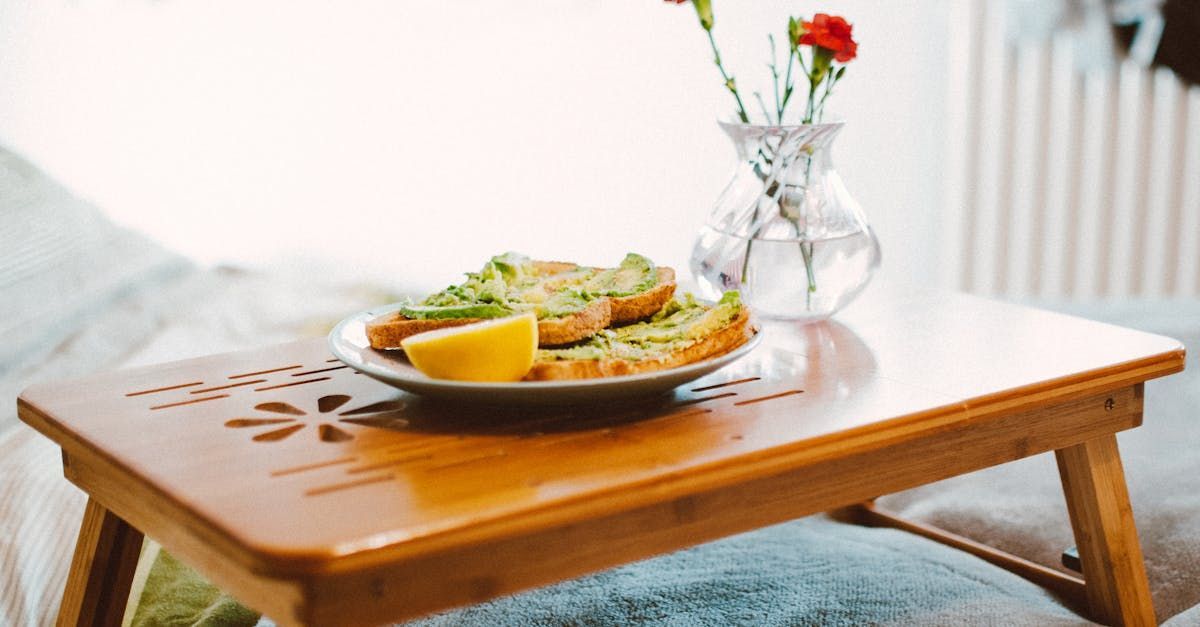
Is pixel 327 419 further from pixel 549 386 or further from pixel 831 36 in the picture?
pixel 831 36

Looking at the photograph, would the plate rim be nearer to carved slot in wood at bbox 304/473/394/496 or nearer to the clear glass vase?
carved slot in wood at bbox 304/473/394/496

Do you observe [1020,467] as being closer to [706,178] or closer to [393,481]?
[393,481]

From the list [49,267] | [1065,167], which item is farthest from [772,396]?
[1065,167]

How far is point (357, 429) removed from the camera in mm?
879

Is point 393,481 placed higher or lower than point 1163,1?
lower

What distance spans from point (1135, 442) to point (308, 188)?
1.56m

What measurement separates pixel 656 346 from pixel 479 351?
16 cm

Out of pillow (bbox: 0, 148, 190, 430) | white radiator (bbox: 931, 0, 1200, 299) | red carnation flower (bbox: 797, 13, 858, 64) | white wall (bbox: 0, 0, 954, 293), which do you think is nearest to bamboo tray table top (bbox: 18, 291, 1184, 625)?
red carnation flower (bbox: 797, 13, 858, 64)

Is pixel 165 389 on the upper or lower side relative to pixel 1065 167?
upper

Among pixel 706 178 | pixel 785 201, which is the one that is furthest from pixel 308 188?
pixel 785 201

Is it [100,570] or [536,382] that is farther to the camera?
[100,570]

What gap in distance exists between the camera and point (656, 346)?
0.96 meters

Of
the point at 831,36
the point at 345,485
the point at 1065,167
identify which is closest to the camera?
the point at 345,485

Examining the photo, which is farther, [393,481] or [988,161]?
[988,161]
